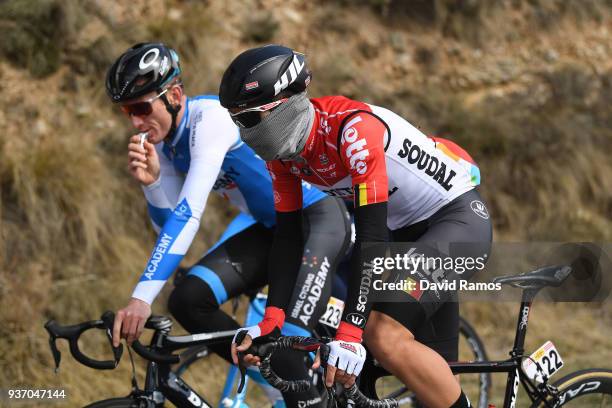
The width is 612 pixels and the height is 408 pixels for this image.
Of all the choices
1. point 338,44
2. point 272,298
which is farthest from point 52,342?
point 338,44

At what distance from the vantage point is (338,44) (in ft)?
30.4

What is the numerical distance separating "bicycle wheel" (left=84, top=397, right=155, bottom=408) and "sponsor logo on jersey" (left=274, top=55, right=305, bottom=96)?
4.91 ft

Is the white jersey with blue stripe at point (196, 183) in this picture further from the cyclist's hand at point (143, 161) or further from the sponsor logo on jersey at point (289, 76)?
the sponsor logo on jersey at point (289, 76)

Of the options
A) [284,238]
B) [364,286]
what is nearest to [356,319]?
[364,286]

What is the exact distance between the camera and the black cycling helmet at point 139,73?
4.10 meters

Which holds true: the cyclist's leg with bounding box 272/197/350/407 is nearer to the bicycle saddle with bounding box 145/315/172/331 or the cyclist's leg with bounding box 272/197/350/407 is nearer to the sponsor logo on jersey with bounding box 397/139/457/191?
the bicycle saddle with bounding box 145/315/172/331

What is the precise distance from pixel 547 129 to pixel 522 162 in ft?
1.80

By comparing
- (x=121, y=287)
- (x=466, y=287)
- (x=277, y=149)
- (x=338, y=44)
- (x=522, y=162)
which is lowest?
(x=522, y=162)

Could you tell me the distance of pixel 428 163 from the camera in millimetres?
3633

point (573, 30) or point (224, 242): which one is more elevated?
point (224, 242)

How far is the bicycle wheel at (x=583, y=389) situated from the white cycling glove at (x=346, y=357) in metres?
1.12

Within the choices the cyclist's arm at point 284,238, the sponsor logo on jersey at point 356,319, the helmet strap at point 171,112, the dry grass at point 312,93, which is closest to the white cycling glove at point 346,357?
the sponsor logo on jersey at point 356,319

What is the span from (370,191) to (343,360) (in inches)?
26.2

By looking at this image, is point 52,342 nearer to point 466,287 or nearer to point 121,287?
point 466,287
